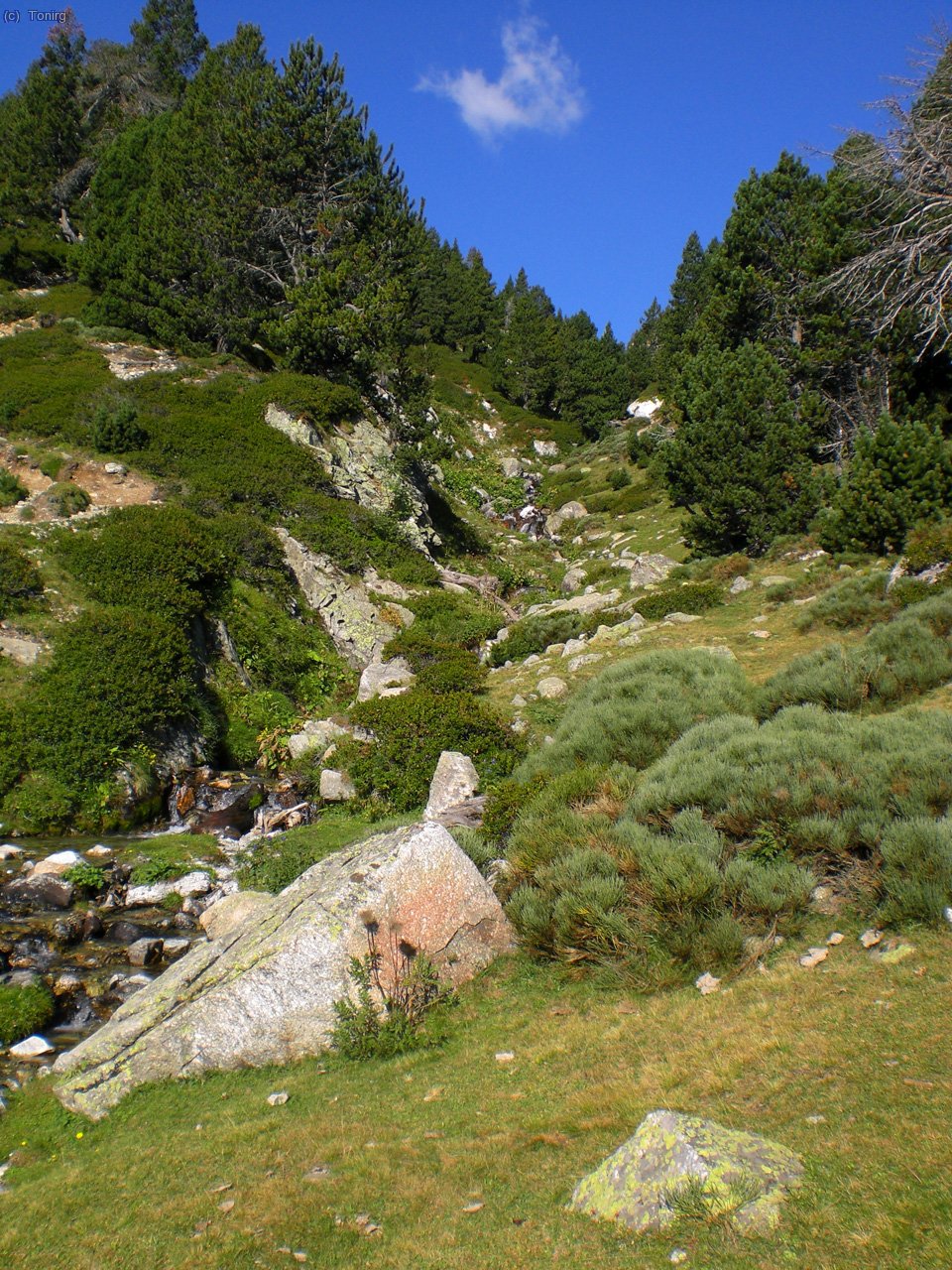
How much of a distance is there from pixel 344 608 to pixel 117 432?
9764 mm

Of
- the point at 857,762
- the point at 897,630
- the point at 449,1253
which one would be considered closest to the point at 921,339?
the point at 897,630

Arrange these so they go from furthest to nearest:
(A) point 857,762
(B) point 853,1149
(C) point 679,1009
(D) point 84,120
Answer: (D) point 84,120 → (A) point 857,762 → (C) point 679,1009 → (B) point 853,1149

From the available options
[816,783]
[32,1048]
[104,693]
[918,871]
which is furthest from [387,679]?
[918,871]

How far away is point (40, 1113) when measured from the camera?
6.35 metres

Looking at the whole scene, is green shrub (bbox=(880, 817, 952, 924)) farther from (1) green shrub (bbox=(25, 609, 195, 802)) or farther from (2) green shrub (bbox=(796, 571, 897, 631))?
(1) green shrub (bbox=(25, 609, 195, 802))

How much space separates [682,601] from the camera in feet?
69.1

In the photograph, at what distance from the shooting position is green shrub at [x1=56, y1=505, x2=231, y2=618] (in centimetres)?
1775

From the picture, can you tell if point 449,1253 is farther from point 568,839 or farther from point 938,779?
point 938,779

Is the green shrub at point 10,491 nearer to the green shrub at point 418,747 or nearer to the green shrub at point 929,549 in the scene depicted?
the green shrub at point 418,747

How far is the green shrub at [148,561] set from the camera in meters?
17.8

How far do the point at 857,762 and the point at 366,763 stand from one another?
28.5ft

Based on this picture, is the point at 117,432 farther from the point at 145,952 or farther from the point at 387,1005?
the point at 387,1005

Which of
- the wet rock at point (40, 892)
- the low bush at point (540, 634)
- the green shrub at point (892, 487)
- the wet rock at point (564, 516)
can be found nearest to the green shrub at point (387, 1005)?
the wet rock at point (40, 892)

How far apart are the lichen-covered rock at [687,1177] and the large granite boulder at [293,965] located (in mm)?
3407
